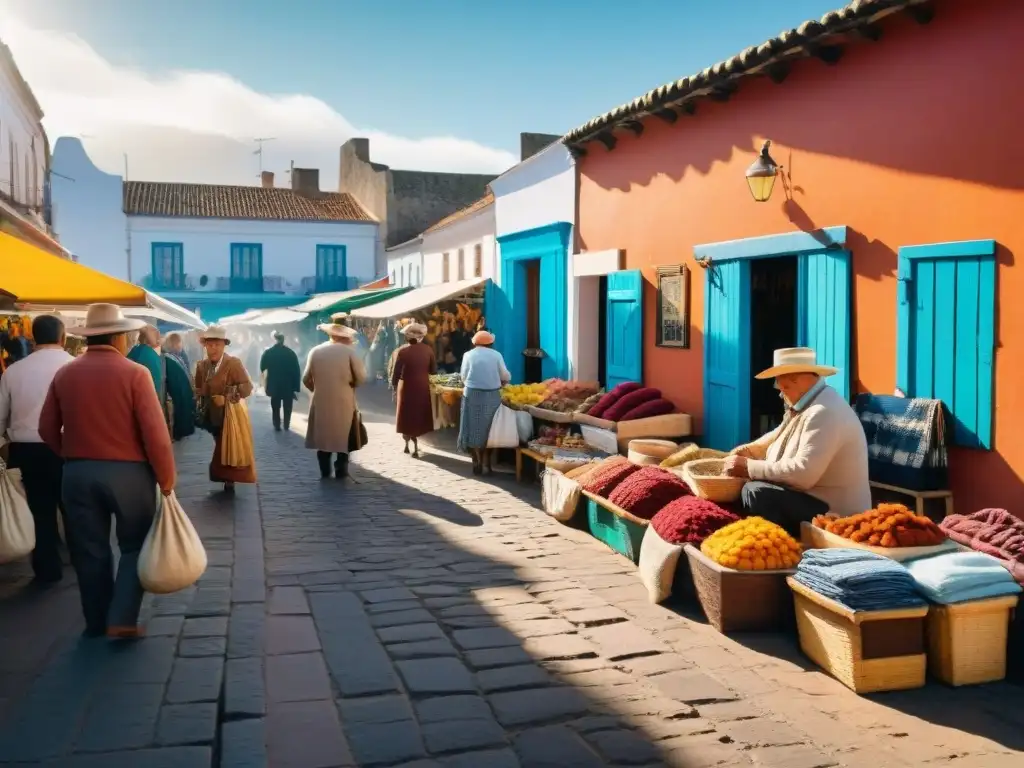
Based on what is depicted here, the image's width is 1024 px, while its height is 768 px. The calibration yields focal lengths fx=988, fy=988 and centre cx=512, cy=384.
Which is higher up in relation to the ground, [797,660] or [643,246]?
[643,246]

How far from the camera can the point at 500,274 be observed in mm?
16906

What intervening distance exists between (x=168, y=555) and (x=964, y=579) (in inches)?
163

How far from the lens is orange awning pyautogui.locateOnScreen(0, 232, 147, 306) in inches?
325

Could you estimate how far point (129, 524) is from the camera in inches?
213

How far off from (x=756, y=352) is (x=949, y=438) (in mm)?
3276

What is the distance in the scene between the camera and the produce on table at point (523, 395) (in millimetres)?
12273

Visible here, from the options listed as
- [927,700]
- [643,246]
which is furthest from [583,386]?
[927,700]

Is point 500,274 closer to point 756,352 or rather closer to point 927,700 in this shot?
point 756,352

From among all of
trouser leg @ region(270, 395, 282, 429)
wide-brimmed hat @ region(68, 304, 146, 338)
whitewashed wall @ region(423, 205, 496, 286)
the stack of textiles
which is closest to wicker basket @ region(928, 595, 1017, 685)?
the stack of textiles

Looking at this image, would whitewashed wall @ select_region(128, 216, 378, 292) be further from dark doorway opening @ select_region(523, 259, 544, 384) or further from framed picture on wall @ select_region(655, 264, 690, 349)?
framed picture on wall @ select_region(655, 264, 690, 349)

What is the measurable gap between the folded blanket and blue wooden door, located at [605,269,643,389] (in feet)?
18.5

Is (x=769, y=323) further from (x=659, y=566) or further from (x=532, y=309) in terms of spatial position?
(x=532, y=309)

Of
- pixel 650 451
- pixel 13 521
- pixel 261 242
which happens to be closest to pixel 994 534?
pixel 650 451

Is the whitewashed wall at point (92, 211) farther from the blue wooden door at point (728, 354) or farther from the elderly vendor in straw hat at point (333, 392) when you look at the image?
the blue wooden door at point (728, 354)
